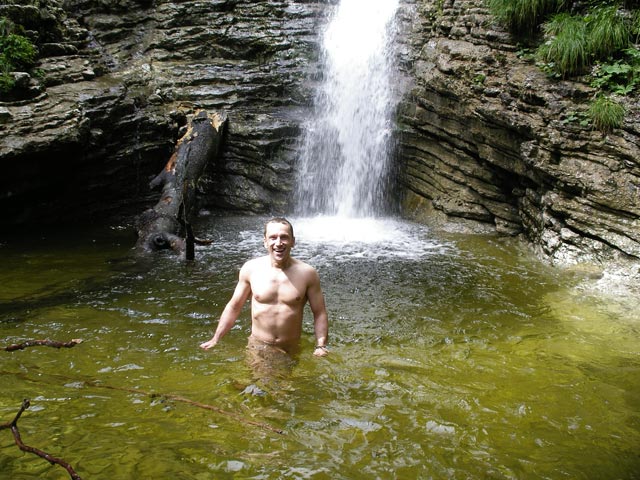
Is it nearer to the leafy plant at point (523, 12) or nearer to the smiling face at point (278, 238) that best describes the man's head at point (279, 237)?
the smiling face at point (278, 238)

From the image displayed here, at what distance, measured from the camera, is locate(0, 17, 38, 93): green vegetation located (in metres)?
8.41

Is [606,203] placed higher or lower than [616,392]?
higher

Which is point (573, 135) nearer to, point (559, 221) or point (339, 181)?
point (559, 221)

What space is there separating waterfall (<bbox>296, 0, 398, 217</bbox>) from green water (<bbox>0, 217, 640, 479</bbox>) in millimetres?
4471

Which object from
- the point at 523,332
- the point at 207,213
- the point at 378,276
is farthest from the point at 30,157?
the point at 523,332

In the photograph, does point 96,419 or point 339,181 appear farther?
point 339,181

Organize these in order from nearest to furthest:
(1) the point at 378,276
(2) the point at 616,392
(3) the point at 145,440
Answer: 1. (3) the point at 145,440
2. (2) the point at 616,392
3. (1) the point at 378,276

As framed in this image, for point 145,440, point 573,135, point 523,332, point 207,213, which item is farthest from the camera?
point 207,213

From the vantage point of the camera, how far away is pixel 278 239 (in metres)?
4.12

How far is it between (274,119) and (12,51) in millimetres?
4982

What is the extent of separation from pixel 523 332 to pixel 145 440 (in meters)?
3.80

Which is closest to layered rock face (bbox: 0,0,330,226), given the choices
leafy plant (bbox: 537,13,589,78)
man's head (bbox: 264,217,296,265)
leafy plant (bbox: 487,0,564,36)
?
leafy plant (bbox: 487,0,564,36)

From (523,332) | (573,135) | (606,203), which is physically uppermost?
(573,135)

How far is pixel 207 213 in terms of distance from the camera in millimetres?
11320
